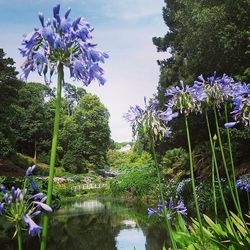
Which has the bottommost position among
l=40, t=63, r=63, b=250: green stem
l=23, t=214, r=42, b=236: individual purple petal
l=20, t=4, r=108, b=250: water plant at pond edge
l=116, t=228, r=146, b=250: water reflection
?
l=116, t=228, r=146, b=250: water reflection

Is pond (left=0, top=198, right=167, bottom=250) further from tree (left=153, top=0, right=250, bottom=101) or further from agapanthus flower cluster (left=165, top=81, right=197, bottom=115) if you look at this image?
tree (left=153, top=0, right=250, bottom=101)

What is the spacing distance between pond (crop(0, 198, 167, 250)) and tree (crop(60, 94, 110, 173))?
32.6 m

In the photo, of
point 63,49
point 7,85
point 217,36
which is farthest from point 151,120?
point 7,85

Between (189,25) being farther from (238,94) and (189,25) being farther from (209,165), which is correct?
(238,94)

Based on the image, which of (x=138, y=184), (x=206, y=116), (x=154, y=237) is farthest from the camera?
(x=138, y=184)

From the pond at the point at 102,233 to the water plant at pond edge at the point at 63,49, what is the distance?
6855mm

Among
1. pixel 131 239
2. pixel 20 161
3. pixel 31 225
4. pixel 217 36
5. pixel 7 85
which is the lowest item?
pixel 131 239

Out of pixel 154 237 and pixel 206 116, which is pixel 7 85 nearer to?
pixel 154 237

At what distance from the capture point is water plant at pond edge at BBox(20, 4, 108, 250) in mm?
1900

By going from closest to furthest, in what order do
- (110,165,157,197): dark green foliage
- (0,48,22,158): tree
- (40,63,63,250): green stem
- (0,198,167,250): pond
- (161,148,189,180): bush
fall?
(40,63,63,250): green stem, (0,198,167,250): pond, (161,148,189,180): bush, (0,48,22,158): tree, (110,165,157,197): dark green foliage

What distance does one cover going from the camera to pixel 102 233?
1127cm

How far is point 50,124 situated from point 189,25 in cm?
3264

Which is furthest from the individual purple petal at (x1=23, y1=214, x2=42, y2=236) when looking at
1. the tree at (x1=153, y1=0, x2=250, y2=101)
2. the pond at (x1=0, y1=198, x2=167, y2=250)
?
the tree at (x1=153, y1=0, x2=250, y2=101)

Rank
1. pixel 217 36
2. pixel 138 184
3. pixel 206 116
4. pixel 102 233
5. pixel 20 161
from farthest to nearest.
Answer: pixel 20 161 < pixel 138 184 < pixel 217 36 < pixel 102 233 < pixel 206 116
